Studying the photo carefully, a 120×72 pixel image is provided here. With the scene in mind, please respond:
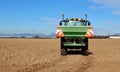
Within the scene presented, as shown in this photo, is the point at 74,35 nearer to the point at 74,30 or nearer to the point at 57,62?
the point at 74,30

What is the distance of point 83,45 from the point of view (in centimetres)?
2169

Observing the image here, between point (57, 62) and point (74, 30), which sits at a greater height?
point (74, 30)

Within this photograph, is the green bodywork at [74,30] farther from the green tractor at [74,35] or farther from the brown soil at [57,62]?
the brown soil at [57,62]

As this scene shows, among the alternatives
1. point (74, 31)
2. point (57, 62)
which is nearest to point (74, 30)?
point (74, 31)

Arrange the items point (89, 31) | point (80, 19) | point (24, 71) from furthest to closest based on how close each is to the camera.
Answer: point (80, 19), point (89, 31), point (24, 71)

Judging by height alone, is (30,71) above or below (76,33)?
below

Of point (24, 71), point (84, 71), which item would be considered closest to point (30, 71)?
point (24, 71)

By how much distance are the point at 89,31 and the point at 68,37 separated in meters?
1.52

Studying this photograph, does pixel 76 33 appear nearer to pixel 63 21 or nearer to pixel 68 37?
pixel 68 37

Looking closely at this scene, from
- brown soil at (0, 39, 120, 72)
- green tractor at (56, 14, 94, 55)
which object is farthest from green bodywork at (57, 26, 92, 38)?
brown soil at (0, 39, 120, 72)

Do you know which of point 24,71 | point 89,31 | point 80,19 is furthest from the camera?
point 80,19

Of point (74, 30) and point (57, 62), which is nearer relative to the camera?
point (57, 62)

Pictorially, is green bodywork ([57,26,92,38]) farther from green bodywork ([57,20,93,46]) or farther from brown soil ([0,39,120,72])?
brown soil ([0,39,120,72])

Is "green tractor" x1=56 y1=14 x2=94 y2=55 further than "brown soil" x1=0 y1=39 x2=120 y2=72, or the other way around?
"green tractor" x1=56 y1=14 x2=94 y2=55
